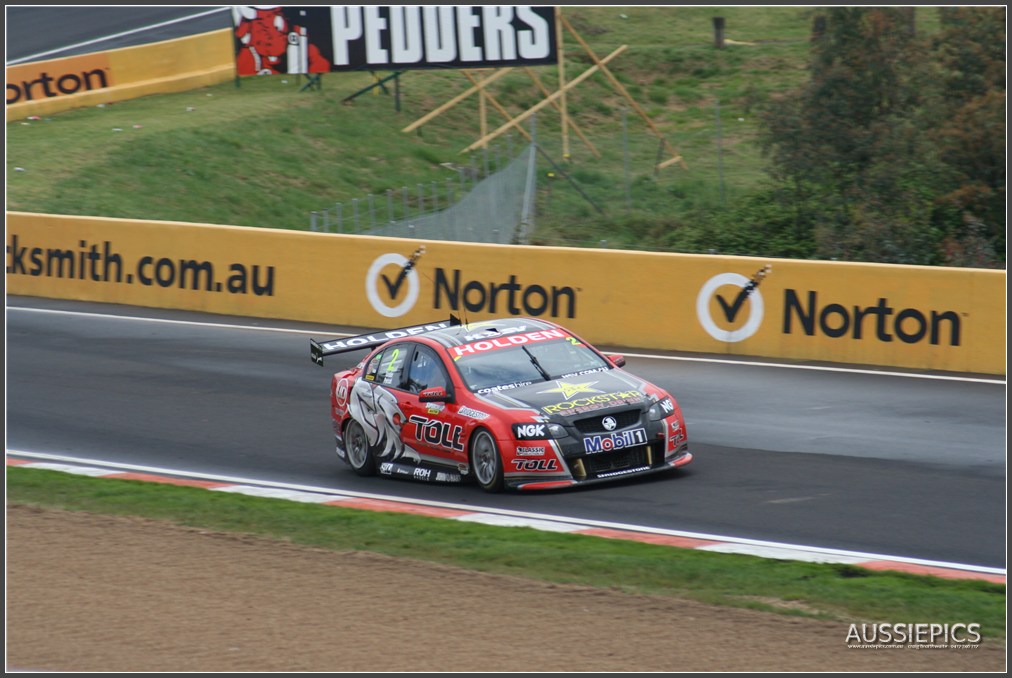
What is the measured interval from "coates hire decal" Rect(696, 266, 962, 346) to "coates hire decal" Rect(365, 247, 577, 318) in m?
2.28

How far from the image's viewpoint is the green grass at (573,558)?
894cm

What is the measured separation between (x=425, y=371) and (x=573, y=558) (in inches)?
159

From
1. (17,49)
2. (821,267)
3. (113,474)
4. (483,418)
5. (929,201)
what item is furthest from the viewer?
(17,49)

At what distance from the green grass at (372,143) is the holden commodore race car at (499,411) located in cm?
1587

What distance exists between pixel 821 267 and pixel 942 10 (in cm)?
1438

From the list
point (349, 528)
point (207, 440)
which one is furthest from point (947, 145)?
point (349, 528)

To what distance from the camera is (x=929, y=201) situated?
27.9 m

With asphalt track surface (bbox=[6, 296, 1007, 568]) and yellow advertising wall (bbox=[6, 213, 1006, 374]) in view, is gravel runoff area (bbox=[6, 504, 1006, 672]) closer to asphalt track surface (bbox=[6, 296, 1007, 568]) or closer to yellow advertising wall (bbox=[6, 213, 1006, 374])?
asphalt track surface (bbox=[6, 296, 1007, 568])

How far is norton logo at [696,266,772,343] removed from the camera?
19.2 meters

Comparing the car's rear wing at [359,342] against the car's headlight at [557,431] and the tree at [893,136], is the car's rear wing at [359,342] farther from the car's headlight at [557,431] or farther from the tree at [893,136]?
the tree at [893,136]

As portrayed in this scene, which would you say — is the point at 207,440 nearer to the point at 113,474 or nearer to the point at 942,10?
the point at 113,474

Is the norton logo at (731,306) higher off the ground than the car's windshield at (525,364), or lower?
lower

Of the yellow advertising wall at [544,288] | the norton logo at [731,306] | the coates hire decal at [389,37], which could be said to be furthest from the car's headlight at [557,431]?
the coates hire decal at [389,37]

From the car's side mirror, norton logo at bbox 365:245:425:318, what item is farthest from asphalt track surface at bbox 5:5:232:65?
the car's side mirror
